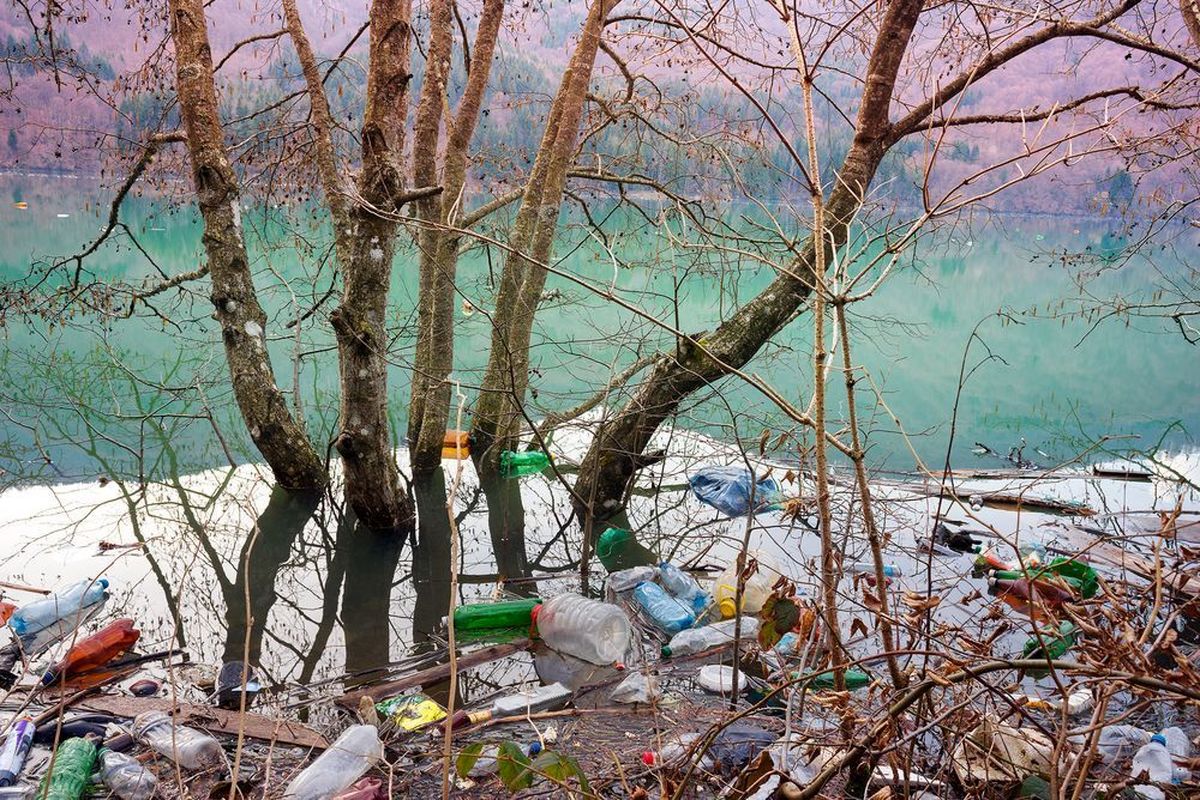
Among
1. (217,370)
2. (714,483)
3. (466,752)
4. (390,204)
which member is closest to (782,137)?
(466,752)

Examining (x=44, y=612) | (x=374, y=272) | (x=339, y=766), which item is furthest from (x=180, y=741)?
(x=374, y=272)

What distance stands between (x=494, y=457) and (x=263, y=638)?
2.83 metres

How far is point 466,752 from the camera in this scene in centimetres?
177

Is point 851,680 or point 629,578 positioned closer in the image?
point 851,680

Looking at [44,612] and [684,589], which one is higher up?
[44,612]

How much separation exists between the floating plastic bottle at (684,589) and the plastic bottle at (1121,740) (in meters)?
1.76

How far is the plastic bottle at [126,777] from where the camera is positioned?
2611 millimetres

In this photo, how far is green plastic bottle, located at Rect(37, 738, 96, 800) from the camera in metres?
2.53

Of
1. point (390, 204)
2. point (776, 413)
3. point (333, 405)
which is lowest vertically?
point (776, 413)

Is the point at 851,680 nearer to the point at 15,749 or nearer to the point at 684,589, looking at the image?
the point at 684,589

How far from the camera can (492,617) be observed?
403 centimetres

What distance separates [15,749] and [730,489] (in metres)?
4.11

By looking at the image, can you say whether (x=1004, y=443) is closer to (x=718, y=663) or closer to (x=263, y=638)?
(x=718, y=663)

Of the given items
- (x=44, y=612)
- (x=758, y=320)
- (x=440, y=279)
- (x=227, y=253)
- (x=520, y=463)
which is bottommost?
(x=44, y=612)
